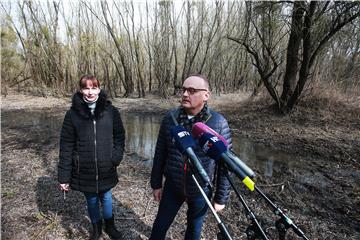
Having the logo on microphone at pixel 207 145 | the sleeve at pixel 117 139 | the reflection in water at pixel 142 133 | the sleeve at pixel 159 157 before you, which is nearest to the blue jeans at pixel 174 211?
the sleeve at pixel 159 157

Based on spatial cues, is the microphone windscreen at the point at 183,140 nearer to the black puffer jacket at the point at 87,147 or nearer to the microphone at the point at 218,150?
the microphone at the point at 218,150

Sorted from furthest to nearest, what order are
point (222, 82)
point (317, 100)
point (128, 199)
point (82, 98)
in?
point (222, 82) → point (317, 100) → point (128, 199) → point (82, 98)

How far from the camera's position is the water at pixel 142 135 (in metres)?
5.95

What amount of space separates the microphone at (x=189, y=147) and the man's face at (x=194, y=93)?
493 millimetres

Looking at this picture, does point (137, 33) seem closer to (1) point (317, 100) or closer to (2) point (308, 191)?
(1) point (317, 100)

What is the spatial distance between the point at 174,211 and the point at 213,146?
124 centimetres

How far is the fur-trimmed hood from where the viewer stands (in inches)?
103

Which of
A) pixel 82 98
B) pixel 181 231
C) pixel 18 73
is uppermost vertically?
pixel 18 73

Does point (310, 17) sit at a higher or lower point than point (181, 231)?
higher

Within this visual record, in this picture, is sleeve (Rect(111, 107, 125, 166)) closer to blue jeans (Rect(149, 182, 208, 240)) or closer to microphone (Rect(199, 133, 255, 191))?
blue jeans (Rect(149, 182, 208, 240))

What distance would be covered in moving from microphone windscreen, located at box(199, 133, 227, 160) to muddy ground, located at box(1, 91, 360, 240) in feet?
7.42

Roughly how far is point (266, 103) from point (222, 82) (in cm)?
875

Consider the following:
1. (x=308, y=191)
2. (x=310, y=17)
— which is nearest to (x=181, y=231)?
(x=308, y=191)

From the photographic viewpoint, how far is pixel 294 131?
317 inches
